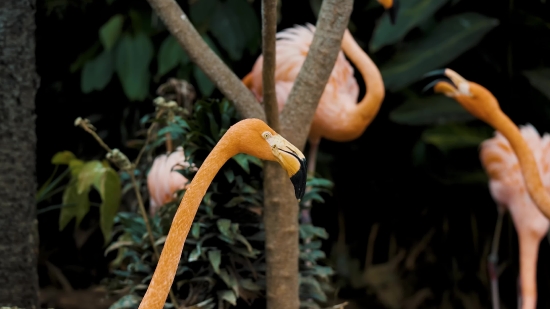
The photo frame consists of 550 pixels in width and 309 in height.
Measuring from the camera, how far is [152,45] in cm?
326

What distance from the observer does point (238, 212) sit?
82.0 inches

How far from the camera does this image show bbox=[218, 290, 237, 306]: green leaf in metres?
1.90

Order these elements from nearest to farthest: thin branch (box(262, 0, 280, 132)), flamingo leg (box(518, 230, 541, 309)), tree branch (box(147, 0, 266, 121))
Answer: thin branch (box(262, 0, 280, 132)), tree branch (box(147, 0, 266, 121)), flamingo leg (box(518, 230, 541, 309))

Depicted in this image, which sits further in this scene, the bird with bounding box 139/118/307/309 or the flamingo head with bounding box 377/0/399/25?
the flamingo head with bounding box 377/0/399/25

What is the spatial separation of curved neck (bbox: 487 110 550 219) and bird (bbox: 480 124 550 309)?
16.3 inches

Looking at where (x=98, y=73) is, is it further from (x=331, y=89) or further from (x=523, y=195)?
(x=523, y=195)

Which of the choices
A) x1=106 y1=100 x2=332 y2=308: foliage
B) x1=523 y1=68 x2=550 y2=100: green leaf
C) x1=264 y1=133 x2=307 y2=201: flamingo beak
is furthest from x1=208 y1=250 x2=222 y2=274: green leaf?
x1=523 y1=68 x2=550 y2=100: green leaf

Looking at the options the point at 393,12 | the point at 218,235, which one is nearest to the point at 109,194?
the point at 218,235

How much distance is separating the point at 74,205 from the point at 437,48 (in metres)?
1.65

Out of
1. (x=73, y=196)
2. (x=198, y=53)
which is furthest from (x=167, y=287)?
(x=73, y=196)

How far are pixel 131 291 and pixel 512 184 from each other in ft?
5.19

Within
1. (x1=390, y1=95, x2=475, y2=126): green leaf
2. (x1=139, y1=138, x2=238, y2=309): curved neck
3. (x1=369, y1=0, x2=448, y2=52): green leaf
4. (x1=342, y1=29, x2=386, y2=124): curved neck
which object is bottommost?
(x1=390, y1=95, x2=475, y2=126): green leaf

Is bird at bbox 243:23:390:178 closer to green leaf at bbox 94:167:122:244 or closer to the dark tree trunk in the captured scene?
green leaf at bbox 94:167:122:244

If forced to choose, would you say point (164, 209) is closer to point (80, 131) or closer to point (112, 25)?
point (112, 25)
